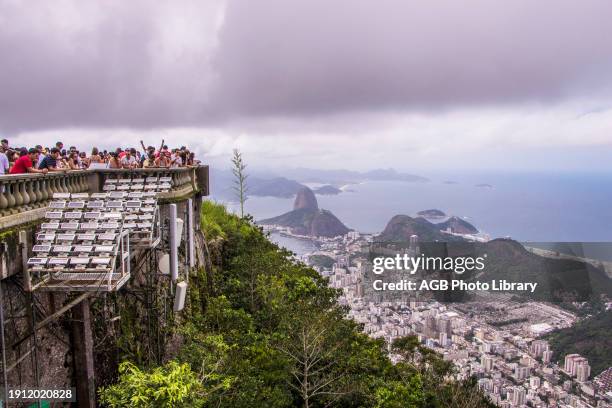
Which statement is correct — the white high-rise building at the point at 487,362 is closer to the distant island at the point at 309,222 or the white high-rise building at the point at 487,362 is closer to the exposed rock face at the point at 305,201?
the distant island at the point at 309,222

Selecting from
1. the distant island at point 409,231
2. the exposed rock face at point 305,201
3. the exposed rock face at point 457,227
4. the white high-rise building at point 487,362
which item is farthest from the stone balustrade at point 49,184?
the exposed rock face at point 305,201

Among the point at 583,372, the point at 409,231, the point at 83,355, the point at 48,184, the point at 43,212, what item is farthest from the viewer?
the point at 409,231

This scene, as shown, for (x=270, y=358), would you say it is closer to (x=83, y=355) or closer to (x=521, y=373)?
(x=83, y=355)

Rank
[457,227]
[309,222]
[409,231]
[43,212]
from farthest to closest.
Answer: [309,222], [457,227], [409,231], [43,212]

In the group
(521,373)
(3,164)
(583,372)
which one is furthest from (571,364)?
(3,164)

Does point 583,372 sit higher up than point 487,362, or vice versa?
point 487,362

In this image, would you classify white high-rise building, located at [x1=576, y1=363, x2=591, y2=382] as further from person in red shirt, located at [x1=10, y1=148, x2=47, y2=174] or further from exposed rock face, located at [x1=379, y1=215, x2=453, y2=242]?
exposed rock face, located at [x1=379, y1=215, x2=453, y2=242]

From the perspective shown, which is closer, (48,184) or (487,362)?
(48,184)
